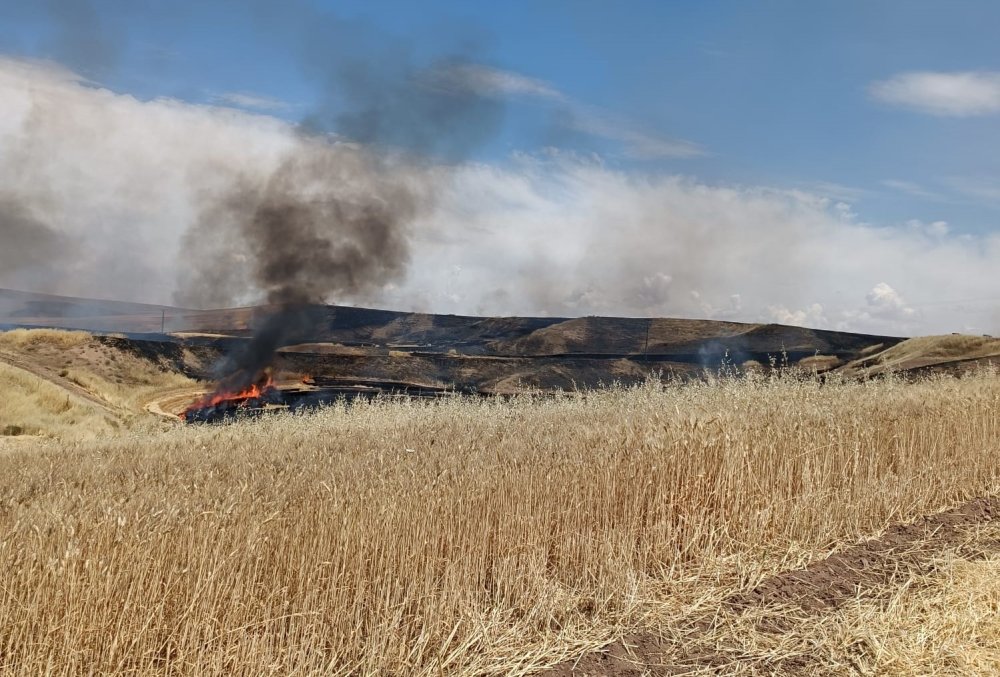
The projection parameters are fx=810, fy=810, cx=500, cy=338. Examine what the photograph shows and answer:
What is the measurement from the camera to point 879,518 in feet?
27.4

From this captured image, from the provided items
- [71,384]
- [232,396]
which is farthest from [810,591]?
[71,384]

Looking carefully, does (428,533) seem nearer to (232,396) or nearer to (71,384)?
(232,396)

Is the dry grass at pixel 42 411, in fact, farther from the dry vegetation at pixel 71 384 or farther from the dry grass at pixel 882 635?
the dry grass at pixel 882 635

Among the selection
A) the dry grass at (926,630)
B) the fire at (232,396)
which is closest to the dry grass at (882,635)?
the dry grass at (926,630)

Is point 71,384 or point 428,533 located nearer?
point 428,533

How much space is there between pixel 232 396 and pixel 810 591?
22763mm

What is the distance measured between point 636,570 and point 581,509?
0.72 meters

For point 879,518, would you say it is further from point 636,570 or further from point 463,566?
point 463,566

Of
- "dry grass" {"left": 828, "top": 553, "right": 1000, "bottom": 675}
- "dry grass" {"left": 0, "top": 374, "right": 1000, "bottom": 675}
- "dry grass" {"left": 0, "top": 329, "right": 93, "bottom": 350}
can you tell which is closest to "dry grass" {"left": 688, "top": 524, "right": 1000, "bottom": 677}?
"dry grass" {"left": 828, "top": 553, "right": 1000, "bottom": 675}

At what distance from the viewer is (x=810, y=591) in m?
6.41

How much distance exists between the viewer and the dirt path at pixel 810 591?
5.17 metres

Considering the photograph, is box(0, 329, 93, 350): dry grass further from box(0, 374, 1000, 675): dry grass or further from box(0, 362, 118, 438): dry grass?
box(0, 374, 1000, 675): dry grass

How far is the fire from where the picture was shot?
25.9m

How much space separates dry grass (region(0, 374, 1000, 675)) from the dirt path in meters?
0.21
